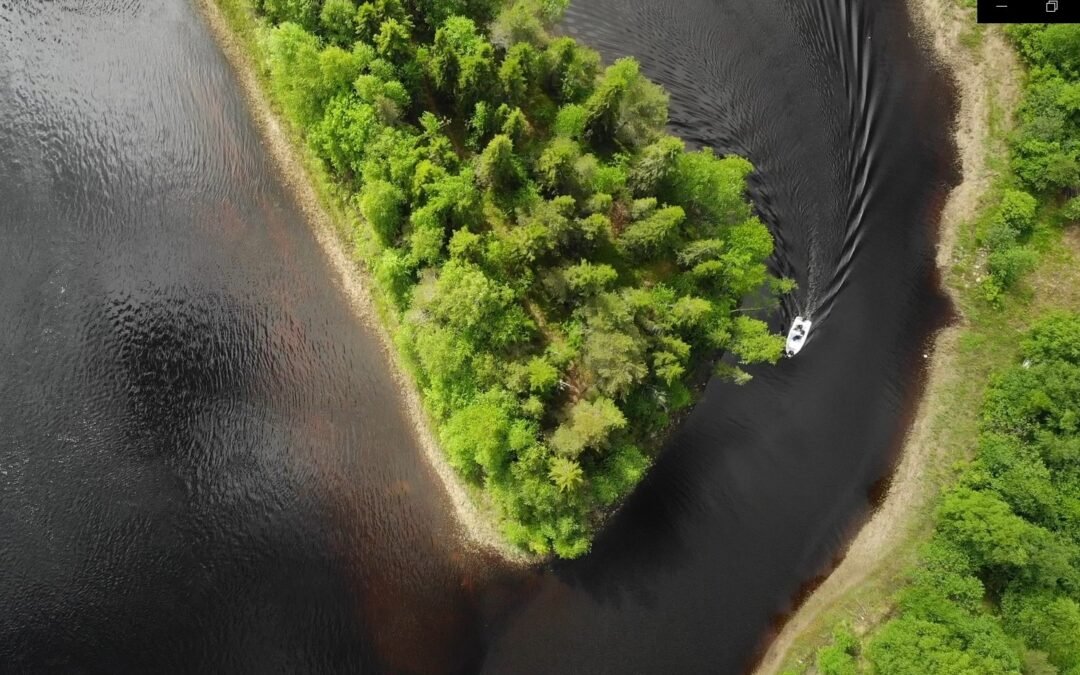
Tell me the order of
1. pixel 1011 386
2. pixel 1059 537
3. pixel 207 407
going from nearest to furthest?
pixel 1059 537 < pixel 1011 386 < pixel 207 407

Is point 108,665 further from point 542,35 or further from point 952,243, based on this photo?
point 952,243

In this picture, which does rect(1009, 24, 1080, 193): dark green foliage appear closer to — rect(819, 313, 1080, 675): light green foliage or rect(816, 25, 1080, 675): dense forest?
rect(816, 25, 1080, 675): dense forest

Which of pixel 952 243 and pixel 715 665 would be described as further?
pixel 952 243

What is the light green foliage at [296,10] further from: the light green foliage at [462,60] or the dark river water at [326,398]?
the light green foliage at [462,60]

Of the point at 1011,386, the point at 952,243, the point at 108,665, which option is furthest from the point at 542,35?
the point at 108,665

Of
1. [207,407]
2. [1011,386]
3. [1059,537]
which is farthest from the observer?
[207,407]
